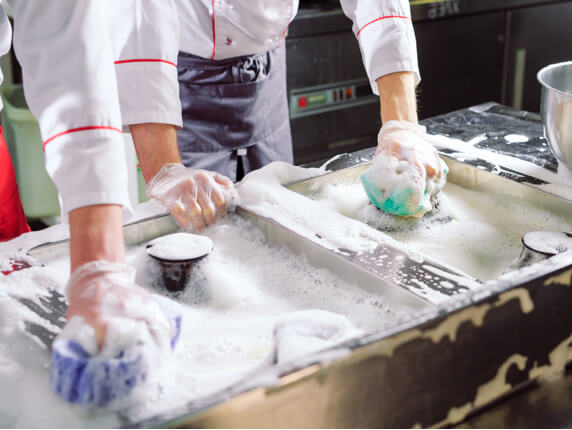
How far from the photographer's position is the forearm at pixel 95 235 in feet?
3.14

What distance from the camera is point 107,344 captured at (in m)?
0.82

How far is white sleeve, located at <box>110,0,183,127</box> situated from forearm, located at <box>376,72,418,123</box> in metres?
0.54

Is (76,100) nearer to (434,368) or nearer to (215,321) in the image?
(215,321)

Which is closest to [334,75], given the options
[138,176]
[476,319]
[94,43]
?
[138,176]

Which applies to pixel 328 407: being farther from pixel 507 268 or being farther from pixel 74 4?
pixel 74 4

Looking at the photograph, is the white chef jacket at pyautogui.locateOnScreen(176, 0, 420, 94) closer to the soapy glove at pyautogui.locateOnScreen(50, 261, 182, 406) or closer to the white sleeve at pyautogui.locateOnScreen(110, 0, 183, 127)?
the white sleeve at pyautogui.locateOnScreen(110, 0, 183, 127)

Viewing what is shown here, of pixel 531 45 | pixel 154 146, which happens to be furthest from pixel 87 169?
pixel 531 45

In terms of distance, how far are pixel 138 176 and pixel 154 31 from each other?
1318 millimetres

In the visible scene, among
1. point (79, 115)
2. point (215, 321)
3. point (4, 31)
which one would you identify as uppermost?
point (4, 31)

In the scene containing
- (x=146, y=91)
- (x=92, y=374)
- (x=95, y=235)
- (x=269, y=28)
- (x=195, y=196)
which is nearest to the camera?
(x=92, y=374)

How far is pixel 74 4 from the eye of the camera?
1.04m

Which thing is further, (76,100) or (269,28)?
(269,28)

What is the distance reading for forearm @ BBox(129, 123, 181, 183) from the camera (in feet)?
4.89

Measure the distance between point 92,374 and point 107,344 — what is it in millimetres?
44
